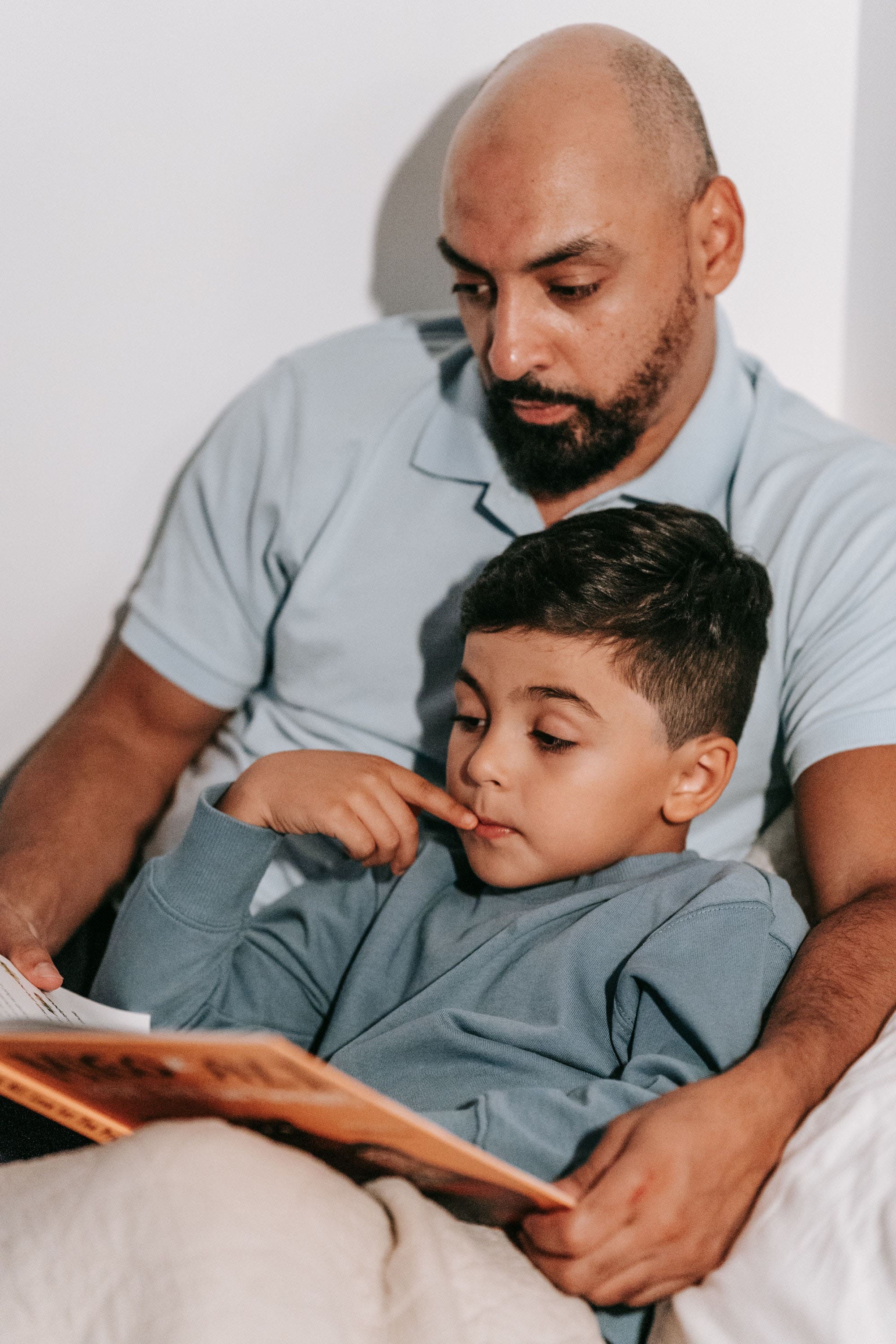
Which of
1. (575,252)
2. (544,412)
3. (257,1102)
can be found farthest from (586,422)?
(257,1102)

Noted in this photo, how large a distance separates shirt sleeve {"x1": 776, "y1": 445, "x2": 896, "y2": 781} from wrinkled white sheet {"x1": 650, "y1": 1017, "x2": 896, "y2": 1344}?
0.39 m

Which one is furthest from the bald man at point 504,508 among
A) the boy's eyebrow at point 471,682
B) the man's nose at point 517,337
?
the boy's eyebrow at point 471,682

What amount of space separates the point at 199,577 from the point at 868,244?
3.25 feet

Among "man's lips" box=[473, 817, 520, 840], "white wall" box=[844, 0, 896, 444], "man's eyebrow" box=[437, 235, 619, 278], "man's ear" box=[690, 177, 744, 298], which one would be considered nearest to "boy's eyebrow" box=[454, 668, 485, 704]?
"man's lips" box=[473, 817, 520, 840]

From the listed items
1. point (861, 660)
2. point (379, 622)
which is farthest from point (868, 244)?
point (379, 622)

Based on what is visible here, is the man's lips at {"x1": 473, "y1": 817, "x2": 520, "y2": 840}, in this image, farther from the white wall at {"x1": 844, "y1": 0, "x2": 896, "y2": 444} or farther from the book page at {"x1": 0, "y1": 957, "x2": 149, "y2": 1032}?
the white wall at {"x1": 844, "y1": 0, "x2": 896, "y2": 444}

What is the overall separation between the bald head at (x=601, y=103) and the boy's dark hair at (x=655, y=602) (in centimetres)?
39

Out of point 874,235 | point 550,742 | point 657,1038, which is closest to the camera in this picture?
point 657,1038

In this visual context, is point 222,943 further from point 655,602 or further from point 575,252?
point 575,252

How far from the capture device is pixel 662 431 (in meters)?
1.42

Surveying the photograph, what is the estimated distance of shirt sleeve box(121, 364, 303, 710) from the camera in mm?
1475

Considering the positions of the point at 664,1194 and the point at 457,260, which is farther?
the point at 457,260

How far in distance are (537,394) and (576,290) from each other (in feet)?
0.37

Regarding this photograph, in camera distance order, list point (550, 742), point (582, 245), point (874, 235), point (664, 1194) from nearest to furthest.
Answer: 1. point (664, 1194)
2. point (550, 742)
3. point (582, 245)
4. point (874, 235)
